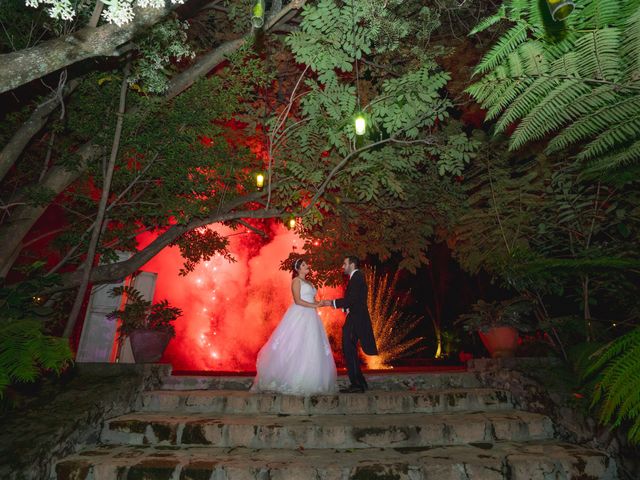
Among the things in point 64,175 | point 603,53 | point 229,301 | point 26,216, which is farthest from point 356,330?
point 229,301

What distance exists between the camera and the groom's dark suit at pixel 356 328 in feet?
17.6

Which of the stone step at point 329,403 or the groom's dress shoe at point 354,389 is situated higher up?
the groom's dress shoe at point 354,389

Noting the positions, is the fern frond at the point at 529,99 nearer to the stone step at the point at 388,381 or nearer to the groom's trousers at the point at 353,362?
the groom's trousers at the point at 353,362

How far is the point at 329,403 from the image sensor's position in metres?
4.77

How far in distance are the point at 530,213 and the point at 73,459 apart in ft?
23.6

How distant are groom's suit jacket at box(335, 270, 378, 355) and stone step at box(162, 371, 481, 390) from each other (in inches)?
30.4

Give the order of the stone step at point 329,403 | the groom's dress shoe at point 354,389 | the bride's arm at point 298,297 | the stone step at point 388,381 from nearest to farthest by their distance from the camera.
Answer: the stone step at point 329,403 → the groom's dress shoe at point 354,389 → the stone step at point 388,381 → the bride's arm at point 298,297

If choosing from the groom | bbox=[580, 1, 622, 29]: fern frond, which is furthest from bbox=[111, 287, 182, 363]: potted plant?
bbox=[580, 1, 622, 29]: fern frond

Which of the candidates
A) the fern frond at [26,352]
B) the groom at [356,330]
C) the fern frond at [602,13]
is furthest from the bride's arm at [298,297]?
the fern frond at [602,13]

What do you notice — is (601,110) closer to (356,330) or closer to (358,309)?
(358,309)

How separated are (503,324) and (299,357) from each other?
369 centimetres

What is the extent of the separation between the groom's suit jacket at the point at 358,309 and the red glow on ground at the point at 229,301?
8.67 metres

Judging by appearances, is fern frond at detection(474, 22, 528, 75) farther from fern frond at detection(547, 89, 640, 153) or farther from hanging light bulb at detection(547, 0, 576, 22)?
fern frond at detection(547, 89, 640, 153)

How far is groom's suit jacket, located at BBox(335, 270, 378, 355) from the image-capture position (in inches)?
214
